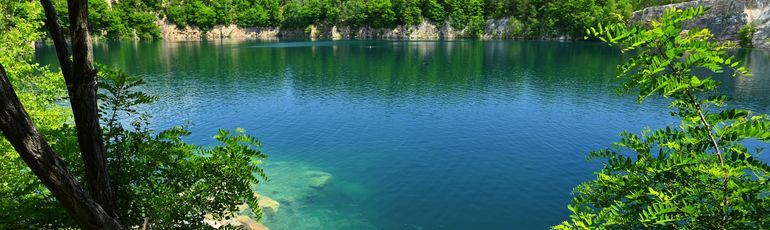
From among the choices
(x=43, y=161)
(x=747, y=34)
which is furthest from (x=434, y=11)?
(x=43, y=161)

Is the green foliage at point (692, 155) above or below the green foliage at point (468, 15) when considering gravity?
below

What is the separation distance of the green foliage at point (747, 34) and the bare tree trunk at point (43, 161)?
466 ft

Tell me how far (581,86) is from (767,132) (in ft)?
195

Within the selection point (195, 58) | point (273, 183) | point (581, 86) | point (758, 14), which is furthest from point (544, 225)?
point (758, 14)

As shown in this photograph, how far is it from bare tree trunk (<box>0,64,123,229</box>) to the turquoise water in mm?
16467

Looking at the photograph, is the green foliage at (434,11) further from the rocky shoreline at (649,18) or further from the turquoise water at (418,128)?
the turquoise water at (418,128)

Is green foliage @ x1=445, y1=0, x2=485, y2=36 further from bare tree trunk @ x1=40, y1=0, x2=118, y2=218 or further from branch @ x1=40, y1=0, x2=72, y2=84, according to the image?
branch @ x1=40, y1=0, x2=72, y2=84

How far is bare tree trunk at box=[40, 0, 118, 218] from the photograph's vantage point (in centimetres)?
651

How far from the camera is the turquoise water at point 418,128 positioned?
25328 mm

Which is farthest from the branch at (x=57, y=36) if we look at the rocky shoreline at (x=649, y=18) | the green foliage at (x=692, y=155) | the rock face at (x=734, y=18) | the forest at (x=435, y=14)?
the forest at (x=435, y=14)

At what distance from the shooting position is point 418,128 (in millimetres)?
41562

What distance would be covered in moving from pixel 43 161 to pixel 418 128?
3650 cm

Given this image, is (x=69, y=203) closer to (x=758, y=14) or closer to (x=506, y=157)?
(x=506, y=157)

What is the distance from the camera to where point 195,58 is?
332 feet
